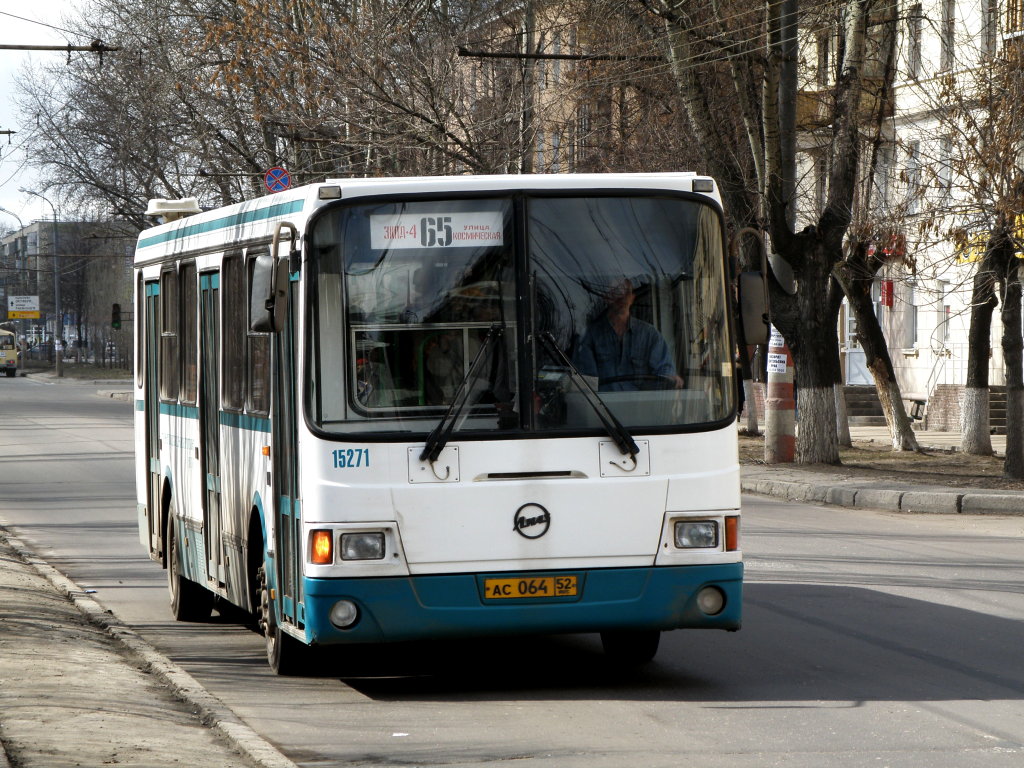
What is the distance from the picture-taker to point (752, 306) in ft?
25.8

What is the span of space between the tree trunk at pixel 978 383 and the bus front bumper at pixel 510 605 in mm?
15426

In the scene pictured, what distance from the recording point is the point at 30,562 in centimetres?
1297

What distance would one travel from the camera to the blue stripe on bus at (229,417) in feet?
26.7

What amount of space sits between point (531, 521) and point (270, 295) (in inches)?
62.9

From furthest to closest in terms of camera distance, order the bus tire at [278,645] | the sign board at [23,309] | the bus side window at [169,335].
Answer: the sign board at [23,309] → the bus side window at [169,335] → the bus tire at [278,645]

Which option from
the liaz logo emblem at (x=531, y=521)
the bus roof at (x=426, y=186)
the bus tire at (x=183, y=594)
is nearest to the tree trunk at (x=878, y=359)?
the bus tire at (x=183, y=594)

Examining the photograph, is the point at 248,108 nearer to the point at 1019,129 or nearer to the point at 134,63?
the point at 134,63

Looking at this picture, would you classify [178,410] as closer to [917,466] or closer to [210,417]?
[210,417]

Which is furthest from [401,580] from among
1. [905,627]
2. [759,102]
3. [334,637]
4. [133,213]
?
[133,213]

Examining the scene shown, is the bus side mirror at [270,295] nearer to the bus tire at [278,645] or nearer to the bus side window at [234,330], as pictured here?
the bus side window at [234,330]

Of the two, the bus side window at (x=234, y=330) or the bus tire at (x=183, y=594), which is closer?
the bus side window at (x=234, y=330)

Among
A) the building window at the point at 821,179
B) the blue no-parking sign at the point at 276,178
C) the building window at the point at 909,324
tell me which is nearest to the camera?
the building window at the point at 821,179

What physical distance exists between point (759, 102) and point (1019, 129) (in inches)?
270

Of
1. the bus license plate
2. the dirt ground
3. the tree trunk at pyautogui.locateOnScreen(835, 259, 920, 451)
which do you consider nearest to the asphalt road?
the bus license plate
